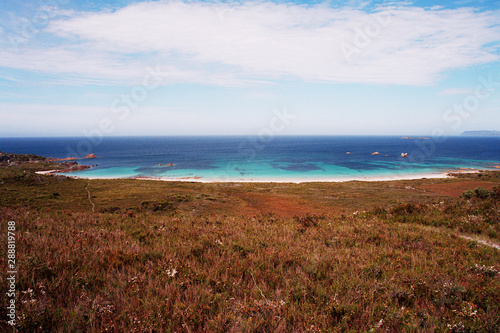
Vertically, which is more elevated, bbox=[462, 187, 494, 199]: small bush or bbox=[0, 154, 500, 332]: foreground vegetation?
bbox=[0, 154, 500, 332]: foreground vegetation

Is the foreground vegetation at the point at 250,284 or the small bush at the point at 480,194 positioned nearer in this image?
the foreground vegetation at the point at 250,284

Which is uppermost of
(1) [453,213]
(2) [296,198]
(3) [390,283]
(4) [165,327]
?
(4) [165,327]

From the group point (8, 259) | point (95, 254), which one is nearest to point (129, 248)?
point (95, 254)

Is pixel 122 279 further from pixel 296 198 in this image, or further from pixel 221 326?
pixel 296 198

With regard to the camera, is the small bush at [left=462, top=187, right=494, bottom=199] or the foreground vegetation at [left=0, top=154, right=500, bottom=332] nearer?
the foreground vegetation at [left=0, top=154, right=500, bottom=332]

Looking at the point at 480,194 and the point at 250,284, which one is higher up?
the point at 250,284

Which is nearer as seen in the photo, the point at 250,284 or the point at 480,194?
the point at 250,284

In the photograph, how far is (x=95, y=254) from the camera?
531cm

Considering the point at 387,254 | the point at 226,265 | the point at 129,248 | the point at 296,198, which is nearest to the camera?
the point at 226,265

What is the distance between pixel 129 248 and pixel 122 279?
71.3 inches

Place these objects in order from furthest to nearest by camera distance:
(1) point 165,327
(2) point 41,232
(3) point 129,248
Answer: (2) point 41,232, (3) point 129,248, (1) point 165,327

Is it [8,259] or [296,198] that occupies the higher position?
[8,259]

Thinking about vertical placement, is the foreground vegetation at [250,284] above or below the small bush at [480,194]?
above

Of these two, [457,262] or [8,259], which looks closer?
[8,259]
